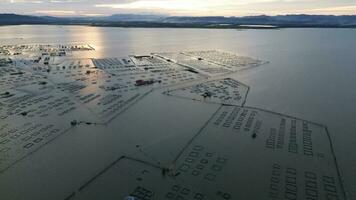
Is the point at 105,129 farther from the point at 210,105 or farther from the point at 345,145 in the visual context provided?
the point at 345,145

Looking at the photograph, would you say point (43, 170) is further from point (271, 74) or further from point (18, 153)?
point (271, 74)

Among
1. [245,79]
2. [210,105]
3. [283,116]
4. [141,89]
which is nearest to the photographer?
[283,116]

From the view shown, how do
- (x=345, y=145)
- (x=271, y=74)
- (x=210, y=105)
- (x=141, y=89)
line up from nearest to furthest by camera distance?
(x=345, y=145) → (x=210, y=105) → (x=141, y=89) → (x=271, y=74)

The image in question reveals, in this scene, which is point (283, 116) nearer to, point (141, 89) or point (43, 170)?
point (141, 89)

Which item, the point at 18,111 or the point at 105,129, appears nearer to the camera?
the point at 105,129

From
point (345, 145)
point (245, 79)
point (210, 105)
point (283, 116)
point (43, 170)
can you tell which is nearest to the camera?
point (43, 170)

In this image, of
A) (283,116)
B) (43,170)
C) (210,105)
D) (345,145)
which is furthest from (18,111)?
(345,145)

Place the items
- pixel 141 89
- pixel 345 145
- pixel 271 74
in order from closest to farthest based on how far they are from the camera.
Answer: pixel 345 145, pixel 141 89, pixel 271 74

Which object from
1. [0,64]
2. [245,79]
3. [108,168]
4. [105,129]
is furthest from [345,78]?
[0,64]
